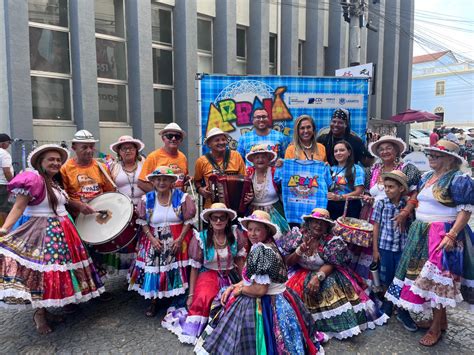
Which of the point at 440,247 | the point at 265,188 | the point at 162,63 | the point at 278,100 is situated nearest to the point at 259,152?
the point at 265,188

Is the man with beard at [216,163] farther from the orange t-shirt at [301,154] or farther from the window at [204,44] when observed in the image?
the window at [204,44]

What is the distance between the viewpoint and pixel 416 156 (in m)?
7.90

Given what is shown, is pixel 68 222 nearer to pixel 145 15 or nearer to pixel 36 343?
pixel 36 343

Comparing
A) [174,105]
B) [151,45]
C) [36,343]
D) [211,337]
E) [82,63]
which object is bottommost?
[36,343]

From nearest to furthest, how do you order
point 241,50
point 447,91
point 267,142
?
1. point 267,142
2. point 241,50
3. point 447,91

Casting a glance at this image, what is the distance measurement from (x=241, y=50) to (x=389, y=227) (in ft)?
37.9

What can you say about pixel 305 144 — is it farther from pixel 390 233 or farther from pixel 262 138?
pixel 390 233

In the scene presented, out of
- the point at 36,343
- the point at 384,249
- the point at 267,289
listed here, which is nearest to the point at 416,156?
the point at 384,249

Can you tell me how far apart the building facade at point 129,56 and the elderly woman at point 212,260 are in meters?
5.23

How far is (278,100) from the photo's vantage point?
695 centimetres

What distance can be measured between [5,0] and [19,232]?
7395mm

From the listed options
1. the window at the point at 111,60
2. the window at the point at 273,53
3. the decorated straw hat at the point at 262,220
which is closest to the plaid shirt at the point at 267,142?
the decorated straw hat at the point at 262,220

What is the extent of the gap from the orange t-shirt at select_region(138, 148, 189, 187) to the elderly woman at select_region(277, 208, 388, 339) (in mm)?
1523

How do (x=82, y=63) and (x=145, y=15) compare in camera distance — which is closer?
(x=82, y=63)
